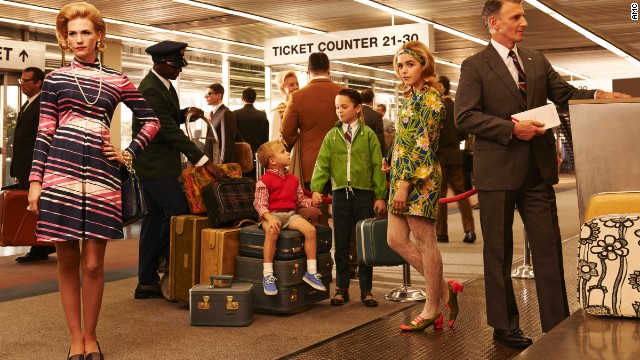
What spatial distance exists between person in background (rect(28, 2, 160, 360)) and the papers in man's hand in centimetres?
182

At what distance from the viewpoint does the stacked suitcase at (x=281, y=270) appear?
4926mm

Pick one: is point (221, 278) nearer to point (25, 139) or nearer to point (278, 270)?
point (278, 270)

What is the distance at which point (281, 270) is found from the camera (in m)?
4.93

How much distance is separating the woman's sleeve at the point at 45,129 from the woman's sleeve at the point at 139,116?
350mm

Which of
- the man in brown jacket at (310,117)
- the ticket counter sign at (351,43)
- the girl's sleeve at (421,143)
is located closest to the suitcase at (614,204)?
the girl's sleeve at (421,143)

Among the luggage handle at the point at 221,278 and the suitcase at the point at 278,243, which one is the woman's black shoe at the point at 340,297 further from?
the luggage handle at the point at 221,278

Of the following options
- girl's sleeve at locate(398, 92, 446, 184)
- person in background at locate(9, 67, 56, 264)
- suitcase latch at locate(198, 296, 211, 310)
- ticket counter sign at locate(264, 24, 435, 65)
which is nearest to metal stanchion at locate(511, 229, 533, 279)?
girl's sleeve at locate(398, 92, 446, 184)

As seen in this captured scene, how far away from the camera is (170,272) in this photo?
528 cm

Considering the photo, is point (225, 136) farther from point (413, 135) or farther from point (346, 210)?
point (413, 135)

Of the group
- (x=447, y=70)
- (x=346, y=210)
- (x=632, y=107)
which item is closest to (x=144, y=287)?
(x=346, y=210)

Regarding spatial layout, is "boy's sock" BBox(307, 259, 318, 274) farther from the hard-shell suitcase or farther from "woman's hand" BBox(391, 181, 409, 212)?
"woman's hand" BBox(391, 181, 409, 212)

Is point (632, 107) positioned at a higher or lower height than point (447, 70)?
lower

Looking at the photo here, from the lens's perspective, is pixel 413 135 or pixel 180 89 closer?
pixel 413 135

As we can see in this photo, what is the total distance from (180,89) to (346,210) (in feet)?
44.6
